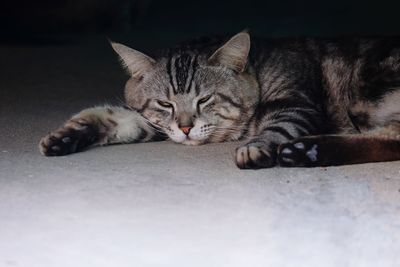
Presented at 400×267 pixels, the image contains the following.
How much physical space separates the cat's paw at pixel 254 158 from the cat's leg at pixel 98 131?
2.19 ft

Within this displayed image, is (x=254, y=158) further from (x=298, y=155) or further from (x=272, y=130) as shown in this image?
(x=272, y=130)

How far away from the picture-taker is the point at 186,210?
7.80ft

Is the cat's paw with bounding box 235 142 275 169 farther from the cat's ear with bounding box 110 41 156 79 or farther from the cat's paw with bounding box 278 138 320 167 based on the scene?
the cat's ear with bounding box 110 41 156 79

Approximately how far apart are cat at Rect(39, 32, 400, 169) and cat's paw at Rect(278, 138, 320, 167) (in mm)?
189

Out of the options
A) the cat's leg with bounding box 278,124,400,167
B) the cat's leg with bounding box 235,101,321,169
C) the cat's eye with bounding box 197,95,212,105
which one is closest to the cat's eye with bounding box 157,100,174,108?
the cat's eye with bounding box 197,95,212,105

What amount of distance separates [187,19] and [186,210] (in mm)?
5036

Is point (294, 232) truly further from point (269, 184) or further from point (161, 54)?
point (161, 54)

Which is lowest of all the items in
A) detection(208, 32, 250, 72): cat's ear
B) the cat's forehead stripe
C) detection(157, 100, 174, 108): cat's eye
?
detection(157, 100, 174, 108): cat's eye

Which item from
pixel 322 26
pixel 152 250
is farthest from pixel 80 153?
pixel 322 26

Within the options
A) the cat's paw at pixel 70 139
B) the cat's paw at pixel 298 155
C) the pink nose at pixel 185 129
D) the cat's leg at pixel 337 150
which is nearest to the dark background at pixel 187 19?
the cat's paw at pixel 70 139

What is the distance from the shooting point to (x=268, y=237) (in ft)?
7.16

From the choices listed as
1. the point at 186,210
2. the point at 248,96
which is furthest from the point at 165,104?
the point at 186,210

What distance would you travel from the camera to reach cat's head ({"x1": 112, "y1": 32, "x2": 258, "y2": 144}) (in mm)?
3305

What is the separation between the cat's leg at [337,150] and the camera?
2.91 meters
